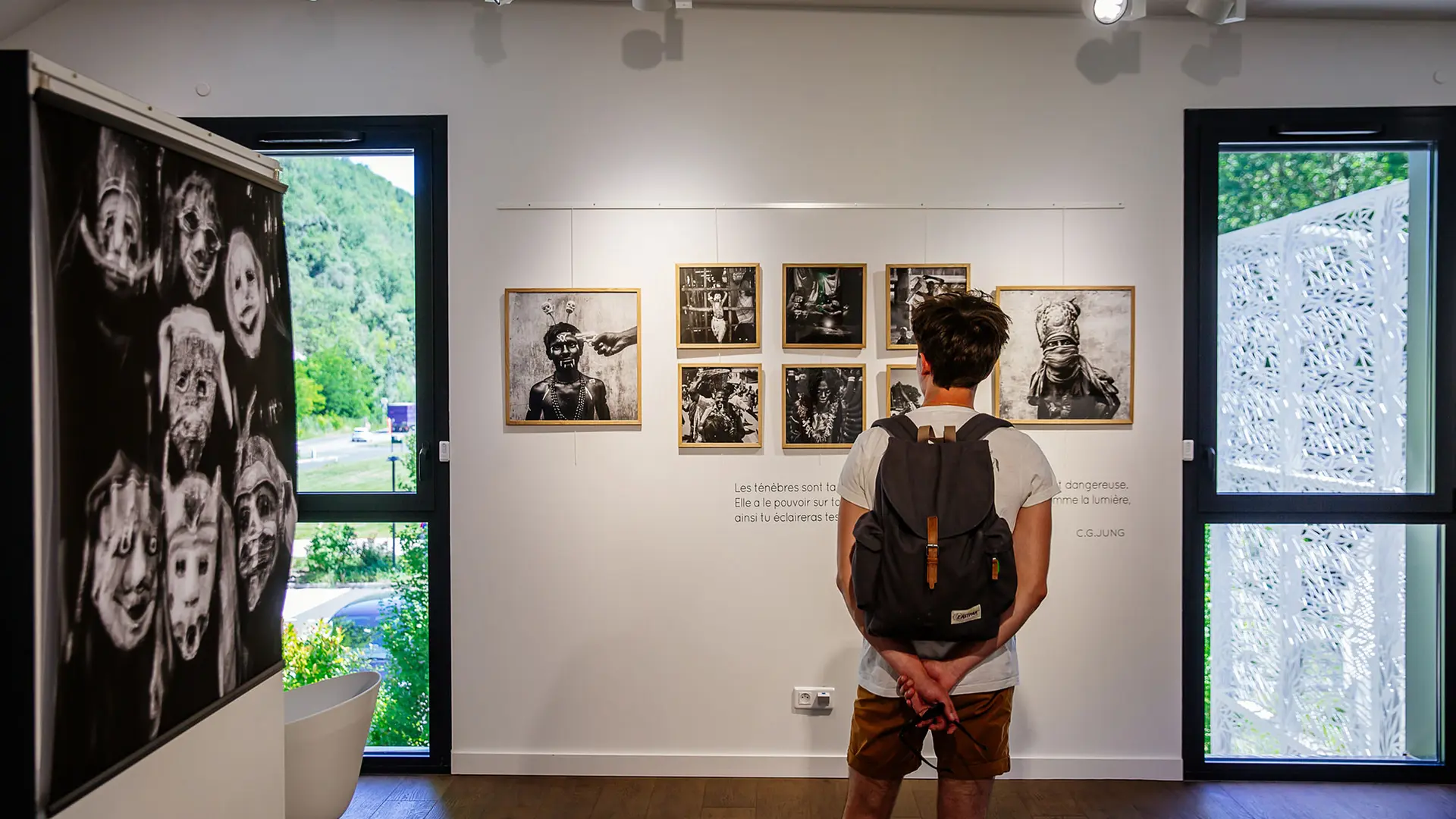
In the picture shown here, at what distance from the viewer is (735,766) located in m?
2.87

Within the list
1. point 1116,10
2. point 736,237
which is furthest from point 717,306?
point 1116,10

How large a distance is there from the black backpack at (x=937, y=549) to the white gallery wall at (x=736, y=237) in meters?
1.31

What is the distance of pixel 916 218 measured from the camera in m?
2.87

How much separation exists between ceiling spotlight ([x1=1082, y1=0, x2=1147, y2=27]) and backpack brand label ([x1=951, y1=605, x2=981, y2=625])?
6.89ft

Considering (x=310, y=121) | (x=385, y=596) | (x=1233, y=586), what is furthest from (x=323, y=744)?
(x=1233, y=586)

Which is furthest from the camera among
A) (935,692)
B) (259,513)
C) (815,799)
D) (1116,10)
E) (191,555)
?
(815,799)

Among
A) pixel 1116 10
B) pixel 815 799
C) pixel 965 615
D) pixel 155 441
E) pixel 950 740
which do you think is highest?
pixel 1116 10

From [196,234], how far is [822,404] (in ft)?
6.40

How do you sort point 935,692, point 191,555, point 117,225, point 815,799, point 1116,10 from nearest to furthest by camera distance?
1. point 117,225
2. point 191,555
3. point 935,692
4. point 1116,10
5. point 815,799

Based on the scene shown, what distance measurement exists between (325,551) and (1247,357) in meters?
3.55

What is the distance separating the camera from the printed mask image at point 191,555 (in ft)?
4.70

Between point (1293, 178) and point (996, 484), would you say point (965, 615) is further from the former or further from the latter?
point (1293, 178)

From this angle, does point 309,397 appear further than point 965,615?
Yes

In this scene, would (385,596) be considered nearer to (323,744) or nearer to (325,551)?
(325,551)
